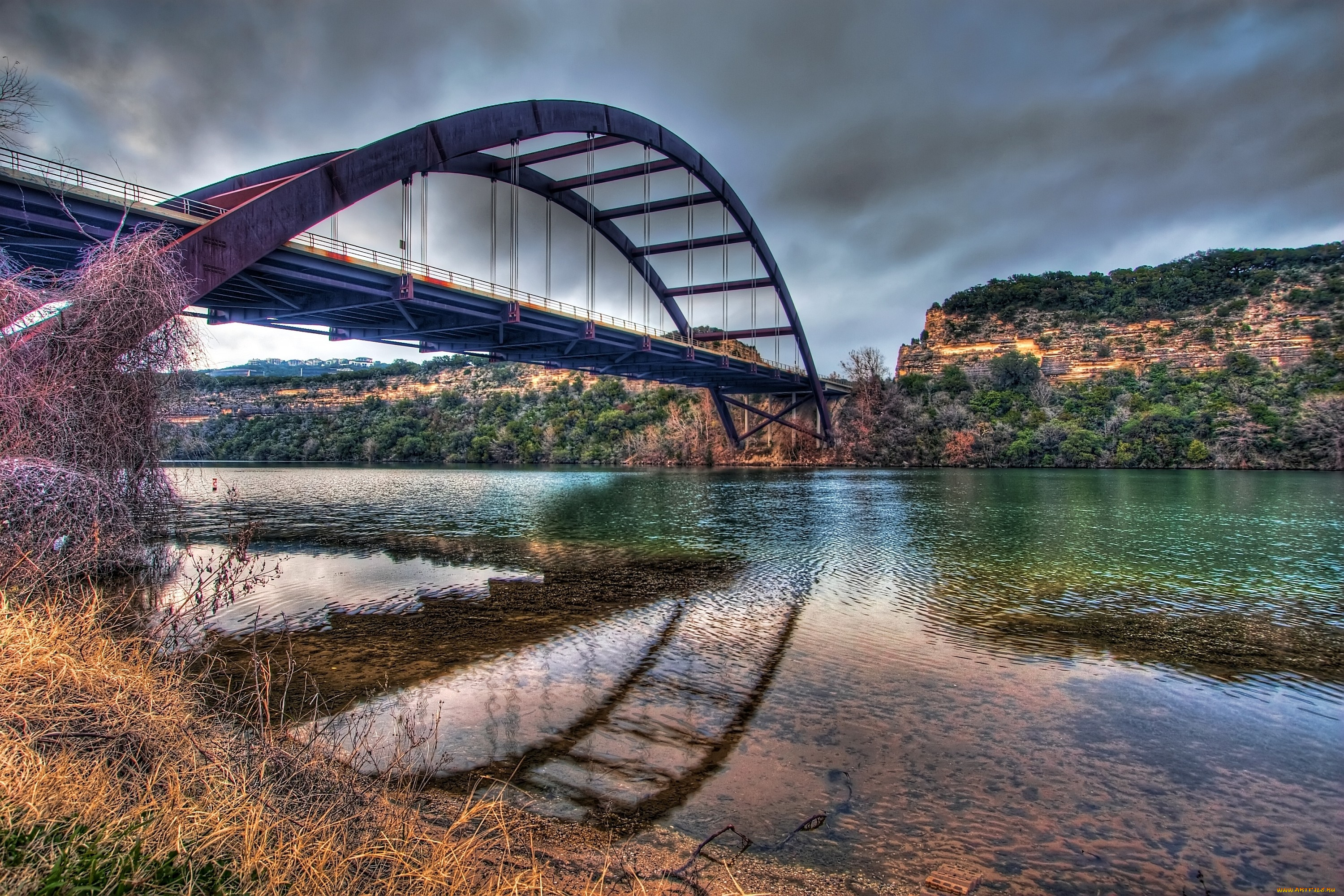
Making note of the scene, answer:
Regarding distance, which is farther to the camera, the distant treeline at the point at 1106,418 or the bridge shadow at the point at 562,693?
the distant treeline at the point at 1106,418

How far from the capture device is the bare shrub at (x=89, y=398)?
7414 millimetres

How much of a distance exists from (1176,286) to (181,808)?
92086 millimetres

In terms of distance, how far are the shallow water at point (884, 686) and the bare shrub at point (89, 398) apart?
2353 mm

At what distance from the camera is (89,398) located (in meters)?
9.06

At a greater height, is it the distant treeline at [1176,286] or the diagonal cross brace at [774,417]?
the distant treeline at [1176,286]

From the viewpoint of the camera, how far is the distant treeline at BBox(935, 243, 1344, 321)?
66938 millimetres

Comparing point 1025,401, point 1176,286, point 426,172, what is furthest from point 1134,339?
point 426,172

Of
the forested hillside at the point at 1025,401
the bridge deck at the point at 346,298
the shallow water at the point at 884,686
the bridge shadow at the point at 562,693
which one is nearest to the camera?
the shallow water at the point at 884,686

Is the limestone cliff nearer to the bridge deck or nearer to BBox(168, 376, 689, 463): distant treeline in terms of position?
BBox(168, 376, 689, 463): distant treeline

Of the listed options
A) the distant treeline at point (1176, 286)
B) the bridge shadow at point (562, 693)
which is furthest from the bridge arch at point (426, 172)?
the distant treeline at point (1176, 286)

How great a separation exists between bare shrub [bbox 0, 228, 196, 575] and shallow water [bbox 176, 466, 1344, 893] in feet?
7.72

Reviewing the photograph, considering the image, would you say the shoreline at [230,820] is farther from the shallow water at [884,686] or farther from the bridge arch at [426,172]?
the bridge arch at [426,172]

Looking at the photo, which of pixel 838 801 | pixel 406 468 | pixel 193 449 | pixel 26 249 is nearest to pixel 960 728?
pixel 838 801

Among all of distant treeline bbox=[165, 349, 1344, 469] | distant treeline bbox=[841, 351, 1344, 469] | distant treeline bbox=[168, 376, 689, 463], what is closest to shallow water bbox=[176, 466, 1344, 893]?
distant treeline bbox=[165, 349, 1344, 469]
